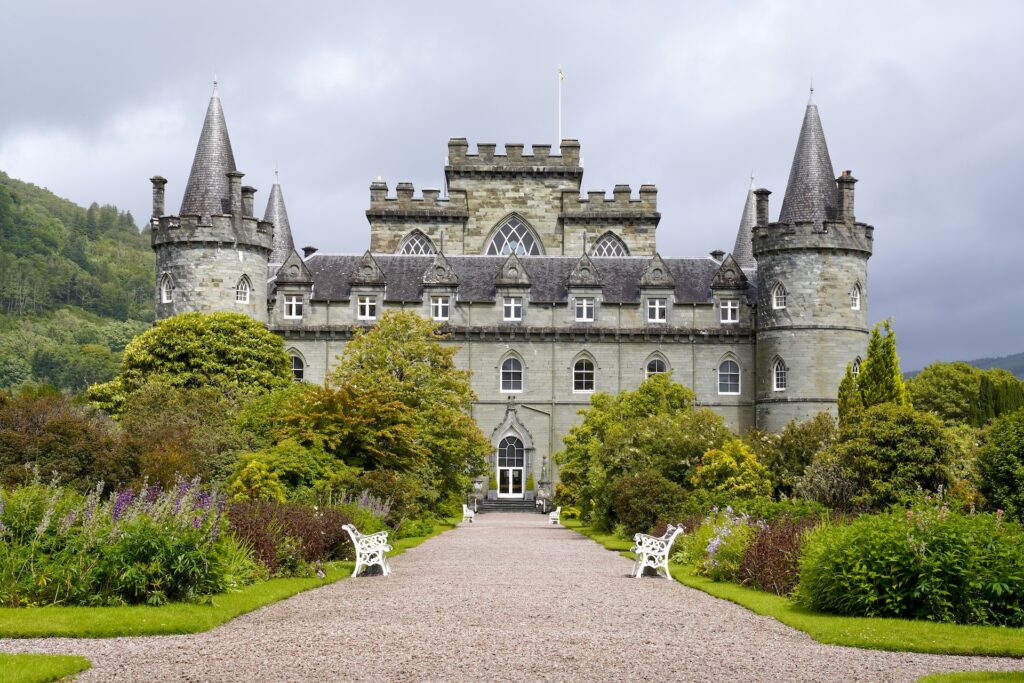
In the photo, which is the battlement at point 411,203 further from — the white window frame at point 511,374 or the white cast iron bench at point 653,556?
the white cast iron bench at point 653,556

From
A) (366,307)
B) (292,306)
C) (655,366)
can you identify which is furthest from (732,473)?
(292,306)

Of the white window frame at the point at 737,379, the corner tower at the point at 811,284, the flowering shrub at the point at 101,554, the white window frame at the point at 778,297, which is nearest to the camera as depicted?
the flowering shrub at the point at 101,554

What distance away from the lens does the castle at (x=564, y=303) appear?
170 ft

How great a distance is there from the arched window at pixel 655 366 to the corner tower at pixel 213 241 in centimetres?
1771

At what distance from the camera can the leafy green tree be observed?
2891 cm

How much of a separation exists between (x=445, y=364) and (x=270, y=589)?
27.9 m

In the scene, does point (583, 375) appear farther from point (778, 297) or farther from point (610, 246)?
point (610, 246)

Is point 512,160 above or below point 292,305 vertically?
above

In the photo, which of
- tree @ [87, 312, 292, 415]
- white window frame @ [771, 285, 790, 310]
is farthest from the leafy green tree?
white window frame @ [771, 285, 790, 310]

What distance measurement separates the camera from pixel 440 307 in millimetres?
55500

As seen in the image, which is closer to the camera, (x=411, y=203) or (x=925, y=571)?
(x=925, y=571)

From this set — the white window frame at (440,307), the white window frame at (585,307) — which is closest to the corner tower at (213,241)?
the white window frame at (440,307)

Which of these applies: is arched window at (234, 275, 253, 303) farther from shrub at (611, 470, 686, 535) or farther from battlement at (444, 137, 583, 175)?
shrub at (611, 470, 686, 535)

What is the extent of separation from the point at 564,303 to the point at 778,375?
10277 millimetres
